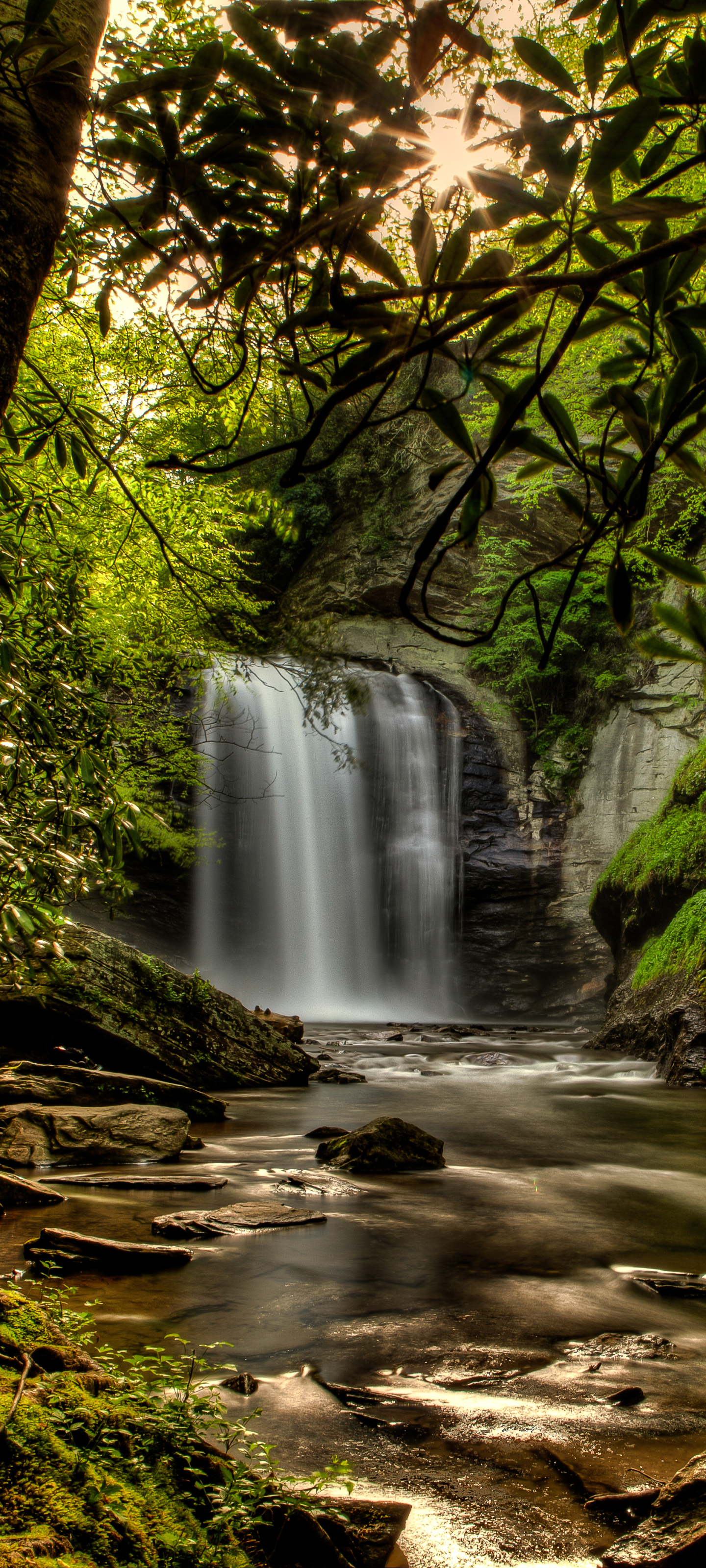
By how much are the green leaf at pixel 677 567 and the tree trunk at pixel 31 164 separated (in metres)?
0.97

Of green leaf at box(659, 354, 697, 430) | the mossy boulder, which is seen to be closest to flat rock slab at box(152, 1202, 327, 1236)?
the mossy boulder

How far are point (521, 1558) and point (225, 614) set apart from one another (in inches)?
372

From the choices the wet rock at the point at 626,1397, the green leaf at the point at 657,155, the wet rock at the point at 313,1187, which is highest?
the green leaf at the point at 657,155

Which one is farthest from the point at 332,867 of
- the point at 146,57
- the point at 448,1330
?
the point at 146,57

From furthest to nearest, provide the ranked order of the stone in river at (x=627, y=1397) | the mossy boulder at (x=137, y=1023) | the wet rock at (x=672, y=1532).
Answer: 1. the mossy boulder at (x=137, y=1023)
2. the stone in river at (x=627, y=1397)
3. the wet rock at (x=672, y=1532)

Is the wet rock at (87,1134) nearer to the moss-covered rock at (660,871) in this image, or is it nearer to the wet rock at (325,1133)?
the wet rock at (325,1133)

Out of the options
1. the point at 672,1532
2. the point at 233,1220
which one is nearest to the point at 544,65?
the point at 672,1532

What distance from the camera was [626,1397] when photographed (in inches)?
94.7

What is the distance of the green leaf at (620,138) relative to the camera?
86 cm

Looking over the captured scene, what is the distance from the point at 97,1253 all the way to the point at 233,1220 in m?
0.94

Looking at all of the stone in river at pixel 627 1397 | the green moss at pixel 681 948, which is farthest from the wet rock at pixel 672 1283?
the green moss at pixel 681 948

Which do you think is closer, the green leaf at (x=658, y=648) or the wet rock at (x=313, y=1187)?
the green leaf at (x=658, y=648)

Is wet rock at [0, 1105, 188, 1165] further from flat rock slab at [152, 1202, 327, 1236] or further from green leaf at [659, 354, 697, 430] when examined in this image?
green leaf at [659, 354, 697, 430]

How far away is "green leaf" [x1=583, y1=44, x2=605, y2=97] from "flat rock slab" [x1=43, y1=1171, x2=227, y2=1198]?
15.2 ft
